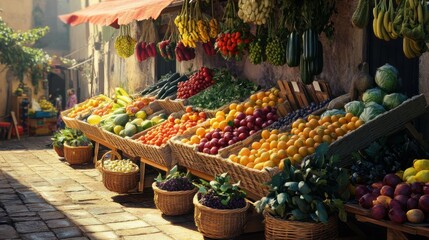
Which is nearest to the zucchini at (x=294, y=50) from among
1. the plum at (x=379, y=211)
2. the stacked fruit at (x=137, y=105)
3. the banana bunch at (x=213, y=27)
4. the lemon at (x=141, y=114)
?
the banana bunch at (x=213, y=27)

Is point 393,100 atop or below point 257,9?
below

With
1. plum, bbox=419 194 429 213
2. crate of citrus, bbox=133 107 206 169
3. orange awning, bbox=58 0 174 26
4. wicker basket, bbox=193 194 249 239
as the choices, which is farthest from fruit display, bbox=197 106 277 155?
plum, bbox=419 194 429 213

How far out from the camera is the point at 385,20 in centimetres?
481

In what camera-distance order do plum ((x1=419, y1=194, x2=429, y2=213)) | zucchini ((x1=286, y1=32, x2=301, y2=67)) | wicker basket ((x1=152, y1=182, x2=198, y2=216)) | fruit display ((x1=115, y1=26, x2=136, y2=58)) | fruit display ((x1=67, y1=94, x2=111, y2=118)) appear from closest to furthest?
plum ((x1=419, y1=194, x2=429, y2=213)) → zucchini ((x1=286, y1=32, x2=301, y2=67)) → wicker basket ((x1=152, y1=182, x2=198, y2=216)) → fruit display ((x1=115, y1=26, x2=136, y2=58)) → fruit display ((x1=67, y1=94, x2=111, y2=118))

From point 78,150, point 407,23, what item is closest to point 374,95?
point 407,23

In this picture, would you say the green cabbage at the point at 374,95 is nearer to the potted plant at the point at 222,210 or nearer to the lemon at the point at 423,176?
the lemon at the point at 423,176

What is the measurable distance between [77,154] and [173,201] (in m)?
4.93

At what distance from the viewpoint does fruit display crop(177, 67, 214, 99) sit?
930cm

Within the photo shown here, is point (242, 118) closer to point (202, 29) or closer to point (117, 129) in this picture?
point (202, 29)

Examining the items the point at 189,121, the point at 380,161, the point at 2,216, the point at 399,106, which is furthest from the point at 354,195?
the point at 2,216

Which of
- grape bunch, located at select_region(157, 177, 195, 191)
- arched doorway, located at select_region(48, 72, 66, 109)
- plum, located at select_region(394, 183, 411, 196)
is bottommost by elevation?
arched doorway, located at select_region(48, 72, 66, 109)

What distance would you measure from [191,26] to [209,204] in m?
3.29

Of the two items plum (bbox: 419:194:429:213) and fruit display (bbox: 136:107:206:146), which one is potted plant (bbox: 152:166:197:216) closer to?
fruit display (bbox: 136:107:206:146)

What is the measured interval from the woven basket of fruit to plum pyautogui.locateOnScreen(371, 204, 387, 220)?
14.7 feet
